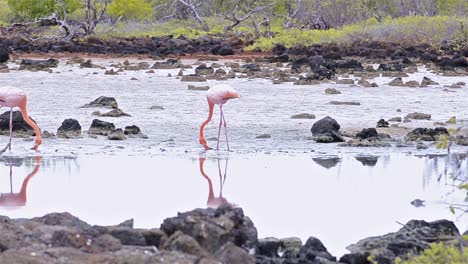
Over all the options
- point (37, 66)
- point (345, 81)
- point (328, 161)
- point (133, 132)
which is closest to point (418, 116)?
point (328, 161)

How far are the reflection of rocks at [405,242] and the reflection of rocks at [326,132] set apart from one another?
6705 mm

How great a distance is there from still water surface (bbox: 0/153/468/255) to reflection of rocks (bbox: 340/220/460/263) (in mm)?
664

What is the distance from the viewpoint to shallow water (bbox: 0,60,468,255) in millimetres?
10031

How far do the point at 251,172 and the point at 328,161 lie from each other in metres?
1.33

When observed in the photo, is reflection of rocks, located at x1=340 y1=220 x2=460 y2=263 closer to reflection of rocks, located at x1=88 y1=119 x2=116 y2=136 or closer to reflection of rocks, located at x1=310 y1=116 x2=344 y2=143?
reflection of rocks, located at x1=310 y1=116 x2=344 y2=143

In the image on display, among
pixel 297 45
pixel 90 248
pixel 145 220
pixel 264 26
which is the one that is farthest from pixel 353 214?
pixel 264 26

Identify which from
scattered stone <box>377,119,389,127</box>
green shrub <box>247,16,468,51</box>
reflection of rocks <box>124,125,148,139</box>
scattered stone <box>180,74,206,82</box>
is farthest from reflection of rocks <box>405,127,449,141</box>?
green shrub <box>247,16,468,51</box>

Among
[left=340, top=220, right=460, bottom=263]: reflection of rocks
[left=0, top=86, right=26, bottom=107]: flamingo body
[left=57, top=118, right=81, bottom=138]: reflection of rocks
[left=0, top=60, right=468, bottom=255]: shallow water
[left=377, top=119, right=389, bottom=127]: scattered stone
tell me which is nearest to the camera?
[left=340, top=220, right=460, bottom=263]: reflection of rocks

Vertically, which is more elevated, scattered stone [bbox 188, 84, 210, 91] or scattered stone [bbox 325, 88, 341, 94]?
scattered stone [bbox 325, 88, 341, 94]

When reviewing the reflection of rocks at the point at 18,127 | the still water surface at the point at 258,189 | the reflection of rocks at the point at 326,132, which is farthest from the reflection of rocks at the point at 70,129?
the reflection of rocks at the point at 326,132

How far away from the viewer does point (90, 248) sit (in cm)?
659

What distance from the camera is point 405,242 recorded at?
7.45m

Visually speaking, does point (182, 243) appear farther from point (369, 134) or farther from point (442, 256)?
point (369, 134)

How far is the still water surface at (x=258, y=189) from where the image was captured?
9797 mm
